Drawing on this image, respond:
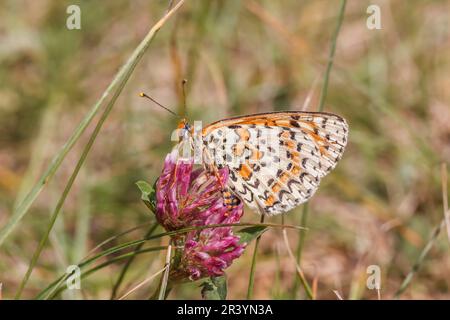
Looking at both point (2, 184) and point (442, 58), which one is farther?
point (442, 58)

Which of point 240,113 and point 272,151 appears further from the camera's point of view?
point 240,113

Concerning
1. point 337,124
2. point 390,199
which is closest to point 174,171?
point 337,124

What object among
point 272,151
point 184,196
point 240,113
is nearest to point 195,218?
point 184,196

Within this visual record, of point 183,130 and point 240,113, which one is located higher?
point 240,113

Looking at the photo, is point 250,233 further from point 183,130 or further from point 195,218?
point 183,130

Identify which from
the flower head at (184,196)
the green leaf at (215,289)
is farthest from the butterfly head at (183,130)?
the green leaf at (215,289)

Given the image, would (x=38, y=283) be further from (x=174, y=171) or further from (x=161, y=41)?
(x=161, y=41)
